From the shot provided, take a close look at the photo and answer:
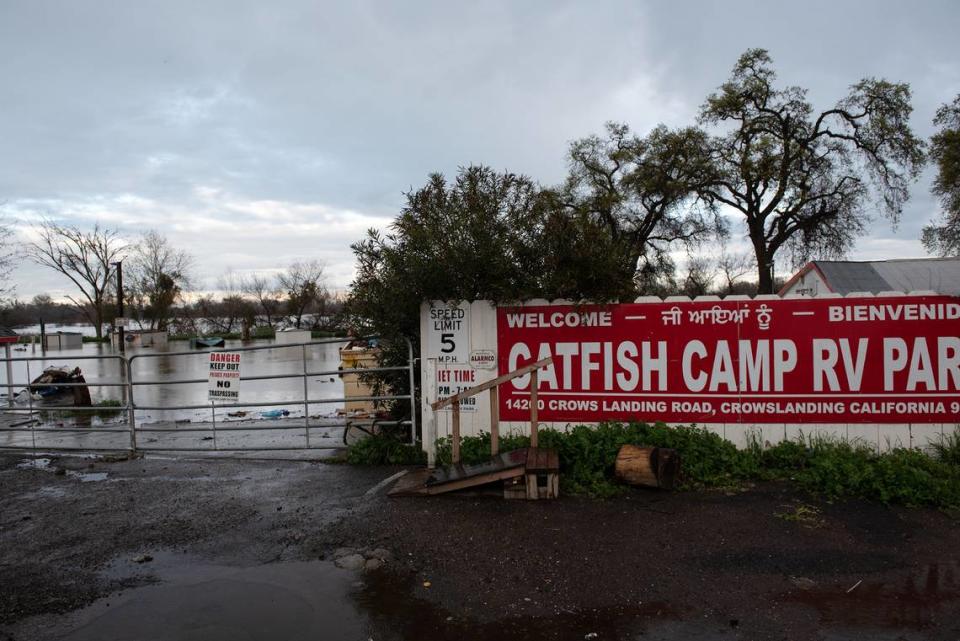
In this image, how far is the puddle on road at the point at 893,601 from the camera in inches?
158

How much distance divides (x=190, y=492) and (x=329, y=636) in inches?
162

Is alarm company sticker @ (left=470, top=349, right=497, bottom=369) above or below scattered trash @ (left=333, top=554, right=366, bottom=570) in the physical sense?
above

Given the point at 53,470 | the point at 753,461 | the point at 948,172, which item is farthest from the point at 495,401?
the point at 948,172

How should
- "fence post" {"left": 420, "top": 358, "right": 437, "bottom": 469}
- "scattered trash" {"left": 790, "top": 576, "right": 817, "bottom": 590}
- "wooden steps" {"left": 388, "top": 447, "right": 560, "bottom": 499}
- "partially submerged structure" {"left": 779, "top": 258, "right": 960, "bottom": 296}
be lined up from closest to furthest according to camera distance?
"scattered trash" {"left": 790, "top": 576, "right": 817, "bottom": 590} < "wooden steps" {"left": 388, "top": 447, "right": 560, "bottom": 499} < "fence post" {"left": 420, "top": 358, "right": 437, "bottom": 469} < "partially submerged structure" {"left": 779, "top": 258, "right": 960, "bottom": 296}

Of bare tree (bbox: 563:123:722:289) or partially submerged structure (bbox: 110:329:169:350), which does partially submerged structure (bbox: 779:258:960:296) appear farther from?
partially submerged structure (bbox: 110:329:169:350)

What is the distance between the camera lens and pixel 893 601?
429cm

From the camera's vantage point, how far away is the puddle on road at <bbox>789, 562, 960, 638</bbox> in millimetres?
4020

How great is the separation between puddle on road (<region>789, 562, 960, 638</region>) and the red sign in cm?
288

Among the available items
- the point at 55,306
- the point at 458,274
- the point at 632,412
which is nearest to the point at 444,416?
the point at 458,274

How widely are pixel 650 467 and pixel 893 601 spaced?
2580 mm

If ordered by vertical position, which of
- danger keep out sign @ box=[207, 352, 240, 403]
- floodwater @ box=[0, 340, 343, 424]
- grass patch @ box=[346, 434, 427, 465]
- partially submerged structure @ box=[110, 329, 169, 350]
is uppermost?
danger keep out sign @ box=[207, 352, 240, 403]

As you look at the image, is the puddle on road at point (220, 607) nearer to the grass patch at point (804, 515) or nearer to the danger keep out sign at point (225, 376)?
the grass patch at point (804, 515)

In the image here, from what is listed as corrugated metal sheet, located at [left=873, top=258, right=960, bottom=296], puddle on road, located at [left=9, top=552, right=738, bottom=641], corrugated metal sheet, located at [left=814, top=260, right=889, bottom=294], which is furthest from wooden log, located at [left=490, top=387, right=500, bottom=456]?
corrugated metal sheet, located at [left=814, top=260, right=889, bottom=294]

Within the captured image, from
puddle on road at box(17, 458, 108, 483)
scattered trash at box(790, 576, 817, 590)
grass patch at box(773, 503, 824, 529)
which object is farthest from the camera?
puddle on road at box(17, 458, 108, 483)
